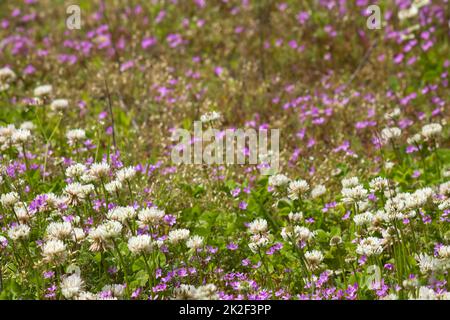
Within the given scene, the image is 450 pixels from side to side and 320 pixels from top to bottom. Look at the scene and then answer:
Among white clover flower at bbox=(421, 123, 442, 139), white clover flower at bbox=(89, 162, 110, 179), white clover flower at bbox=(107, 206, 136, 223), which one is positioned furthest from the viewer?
white clover flower at bbox=(421, 123, 442, 139)

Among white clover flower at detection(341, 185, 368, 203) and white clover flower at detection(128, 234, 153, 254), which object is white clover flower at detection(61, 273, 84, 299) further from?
white clover flower at detection(341, 185, 368, 203)

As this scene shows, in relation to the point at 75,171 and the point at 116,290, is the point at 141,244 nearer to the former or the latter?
the point at 116,290

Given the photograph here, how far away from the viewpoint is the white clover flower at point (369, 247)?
10.4ft

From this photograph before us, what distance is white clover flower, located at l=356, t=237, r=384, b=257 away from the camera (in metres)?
3.17

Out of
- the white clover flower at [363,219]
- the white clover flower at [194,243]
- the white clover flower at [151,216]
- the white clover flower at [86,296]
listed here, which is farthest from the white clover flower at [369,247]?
the white clover flower at [86,296]

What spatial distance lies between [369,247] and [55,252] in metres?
1.36

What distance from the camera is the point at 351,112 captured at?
5.64 meters

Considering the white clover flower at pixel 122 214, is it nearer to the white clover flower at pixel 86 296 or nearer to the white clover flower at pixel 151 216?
the white clover flower at pixel 151 216

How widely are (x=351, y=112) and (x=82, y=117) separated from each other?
7.00ft

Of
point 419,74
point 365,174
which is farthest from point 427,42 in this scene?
point 365,174

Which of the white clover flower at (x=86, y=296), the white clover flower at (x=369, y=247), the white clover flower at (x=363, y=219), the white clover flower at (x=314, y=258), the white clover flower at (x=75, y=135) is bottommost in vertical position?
the white clover flower at (x=86, y=296)

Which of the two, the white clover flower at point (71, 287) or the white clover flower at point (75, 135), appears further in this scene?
the white clover flower at point (75, 135)

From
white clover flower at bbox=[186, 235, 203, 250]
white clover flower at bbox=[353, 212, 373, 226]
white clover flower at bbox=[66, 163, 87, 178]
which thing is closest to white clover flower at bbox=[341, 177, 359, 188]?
white clover flower at bbox=[353, 212, 373, 226]

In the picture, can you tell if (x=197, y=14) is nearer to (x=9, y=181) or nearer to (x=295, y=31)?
(x=295, y=31)
